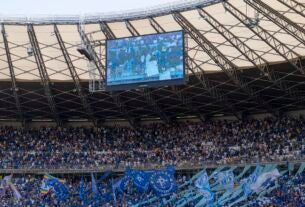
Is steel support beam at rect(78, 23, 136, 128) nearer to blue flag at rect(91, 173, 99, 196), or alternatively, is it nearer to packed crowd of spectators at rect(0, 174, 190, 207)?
packed crowd of spectators at rect(0, 174, 190, 207)

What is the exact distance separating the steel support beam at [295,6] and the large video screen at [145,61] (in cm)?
728

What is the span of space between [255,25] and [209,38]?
178 inches

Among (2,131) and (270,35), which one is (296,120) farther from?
(2,131)

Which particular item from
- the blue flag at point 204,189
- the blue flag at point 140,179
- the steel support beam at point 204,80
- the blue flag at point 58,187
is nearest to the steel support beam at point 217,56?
the steel support beam at point 204,80

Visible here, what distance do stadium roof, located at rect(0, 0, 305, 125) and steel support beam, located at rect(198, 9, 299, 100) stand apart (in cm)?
6

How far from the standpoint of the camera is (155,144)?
172ft

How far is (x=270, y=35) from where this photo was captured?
3722 cm

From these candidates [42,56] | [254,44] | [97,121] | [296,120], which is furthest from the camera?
[97,121]

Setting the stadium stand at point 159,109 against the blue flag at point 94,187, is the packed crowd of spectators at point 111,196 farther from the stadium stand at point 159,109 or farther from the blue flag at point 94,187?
the blue flag at point 94,187

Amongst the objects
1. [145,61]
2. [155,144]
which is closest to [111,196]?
[155,144]

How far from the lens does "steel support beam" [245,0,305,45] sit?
1361 inches

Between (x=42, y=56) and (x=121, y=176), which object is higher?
(x=42, y=56)

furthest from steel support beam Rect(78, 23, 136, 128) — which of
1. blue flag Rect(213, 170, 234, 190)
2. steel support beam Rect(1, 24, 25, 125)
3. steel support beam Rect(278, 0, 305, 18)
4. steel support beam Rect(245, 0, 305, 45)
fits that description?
steel support beam Rect(278, 0, 305, 18)

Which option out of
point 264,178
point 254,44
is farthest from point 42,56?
point 264,178
